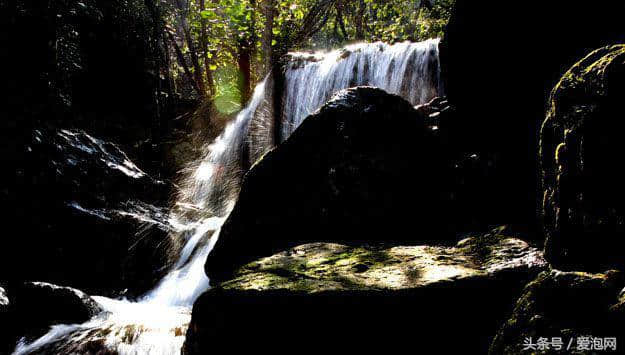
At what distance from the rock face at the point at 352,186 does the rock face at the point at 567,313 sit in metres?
2.30

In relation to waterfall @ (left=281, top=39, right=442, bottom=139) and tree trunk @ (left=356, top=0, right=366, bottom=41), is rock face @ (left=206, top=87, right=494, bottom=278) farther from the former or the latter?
tree trunk @ (left=356, top=0, right=366, bottom=41)

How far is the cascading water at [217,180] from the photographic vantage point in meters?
4.07

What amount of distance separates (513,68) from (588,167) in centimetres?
303

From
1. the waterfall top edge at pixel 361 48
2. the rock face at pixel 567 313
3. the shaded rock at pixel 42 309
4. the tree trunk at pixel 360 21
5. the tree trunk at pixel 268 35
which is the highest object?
the tree trunk at pixel 360 21

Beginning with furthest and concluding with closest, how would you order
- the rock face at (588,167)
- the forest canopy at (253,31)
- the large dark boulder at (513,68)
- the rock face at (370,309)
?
the forest canopy at (253,31), the large dark boulder at (513,68), the rock face at (370,309), the rock face at (588,167)

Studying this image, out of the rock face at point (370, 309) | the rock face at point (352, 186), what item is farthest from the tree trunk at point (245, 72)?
the rock face at point (370, 309)

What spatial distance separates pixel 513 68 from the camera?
14.4ft

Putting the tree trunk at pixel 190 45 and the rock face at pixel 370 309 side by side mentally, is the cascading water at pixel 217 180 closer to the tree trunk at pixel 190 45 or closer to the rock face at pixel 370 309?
the rock face at pixel 370 309

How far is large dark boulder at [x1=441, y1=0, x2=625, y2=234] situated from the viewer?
3.70m

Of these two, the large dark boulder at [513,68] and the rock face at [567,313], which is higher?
the large dark boulder at [513,68]

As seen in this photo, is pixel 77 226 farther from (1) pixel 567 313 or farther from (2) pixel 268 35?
(2) pixel 268 35

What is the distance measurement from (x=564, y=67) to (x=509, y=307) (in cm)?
290

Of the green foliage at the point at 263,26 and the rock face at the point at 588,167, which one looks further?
the green foliage at the point at 263,26

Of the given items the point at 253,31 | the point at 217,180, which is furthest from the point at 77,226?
the point at 253,31
